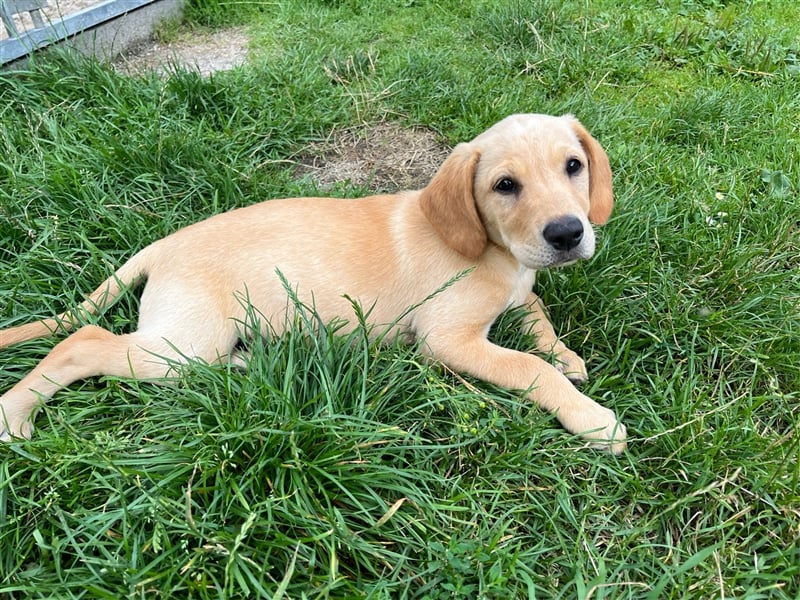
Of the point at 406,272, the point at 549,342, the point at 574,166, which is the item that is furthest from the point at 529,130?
the point at 549,342

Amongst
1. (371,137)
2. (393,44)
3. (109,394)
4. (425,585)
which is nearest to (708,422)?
(425,585)

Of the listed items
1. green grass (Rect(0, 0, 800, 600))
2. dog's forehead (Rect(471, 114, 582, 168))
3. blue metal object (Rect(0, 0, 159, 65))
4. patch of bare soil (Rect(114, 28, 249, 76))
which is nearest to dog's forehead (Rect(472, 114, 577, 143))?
dog's forehead (Rect(471, 114, 582, 168))

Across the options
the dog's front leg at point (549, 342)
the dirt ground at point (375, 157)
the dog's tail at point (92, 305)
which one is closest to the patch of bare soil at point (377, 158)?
the dirt ground at point (375, 157)

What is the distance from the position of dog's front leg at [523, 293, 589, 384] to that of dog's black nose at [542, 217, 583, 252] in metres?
0.69

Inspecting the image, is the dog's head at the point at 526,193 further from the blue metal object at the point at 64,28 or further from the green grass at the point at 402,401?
the blue metal object at the point at 64,28

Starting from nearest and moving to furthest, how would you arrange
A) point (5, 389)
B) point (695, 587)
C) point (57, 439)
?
point (695, 587) → point (57, 439) → point (5, 389)

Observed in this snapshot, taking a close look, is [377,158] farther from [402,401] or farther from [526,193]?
[402,401]

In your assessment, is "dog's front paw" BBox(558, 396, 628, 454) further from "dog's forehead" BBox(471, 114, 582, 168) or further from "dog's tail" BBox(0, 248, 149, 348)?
"dog's tail" BBox(0, 248, 149, 348)

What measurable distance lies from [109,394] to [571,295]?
2587 mm

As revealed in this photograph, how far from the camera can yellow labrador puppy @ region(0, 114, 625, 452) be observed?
2.77m

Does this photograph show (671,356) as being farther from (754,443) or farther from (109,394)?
(109,394)

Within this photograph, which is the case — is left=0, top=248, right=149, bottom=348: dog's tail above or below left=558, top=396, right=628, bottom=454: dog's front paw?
above

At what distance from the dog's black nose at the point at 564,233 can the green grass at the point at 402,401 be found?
2.52 feet

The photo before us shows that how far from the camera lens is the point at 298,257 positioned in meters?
3.06
